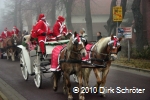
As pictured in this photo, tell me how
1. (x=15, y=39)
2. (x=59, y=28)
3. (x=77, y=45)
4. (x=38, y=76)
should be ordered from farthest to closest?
1. (x=15, y=39)
2. (x=59, y=28)
3. (x=38, y=76)
4. (x=77, y=45)

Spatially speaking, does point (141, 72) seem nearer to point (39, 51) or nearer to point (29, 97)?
point (39, 51)

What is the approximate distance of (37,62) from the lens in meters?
11.4

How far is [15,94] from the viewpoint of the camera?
10273 mm

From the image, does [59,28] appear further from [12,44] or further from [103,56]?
[12,44]

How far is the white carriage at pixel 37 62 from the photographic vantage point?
10984mm

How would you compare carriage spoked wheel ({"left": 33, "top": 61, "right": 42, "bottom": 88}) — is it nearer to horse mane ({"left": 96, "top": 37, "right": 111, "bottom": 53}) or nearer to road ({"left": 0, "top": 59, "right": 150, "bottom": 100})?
road ({"left": 0, "top": 59, "right": 150, "bottom": 100})

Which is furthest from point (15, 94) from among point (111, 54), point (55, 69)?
point (111, 54)

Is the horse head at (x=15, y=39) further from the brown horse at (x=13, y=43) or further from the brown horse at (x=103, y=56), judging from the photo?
the brown horse at (x=103, y=56)

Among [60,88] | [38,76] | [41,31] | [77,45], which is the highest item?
[41,31]

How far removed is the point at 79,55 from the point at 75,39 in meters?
0.55

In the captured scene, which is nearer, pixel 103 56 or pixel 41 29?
pixel 103 56

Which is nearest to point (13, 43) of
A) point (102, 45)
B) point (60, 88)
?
point (60, 88)

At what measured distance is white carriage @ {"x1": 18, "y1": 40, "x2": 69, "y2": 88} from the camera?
36.0ft

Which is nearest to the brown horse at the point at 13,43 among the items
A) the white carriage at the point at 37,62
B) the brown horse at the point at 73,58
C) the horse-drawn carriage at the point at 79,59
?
the white carriage at the point at 37,62
